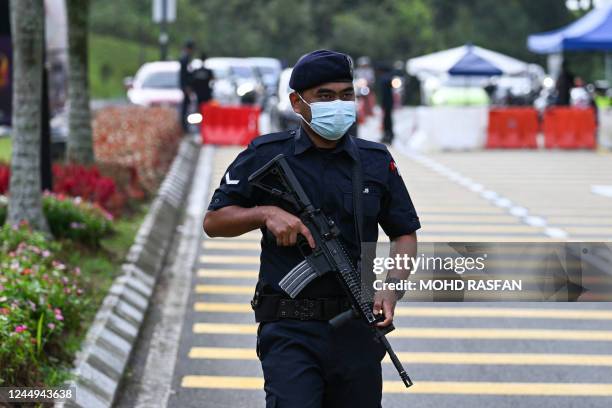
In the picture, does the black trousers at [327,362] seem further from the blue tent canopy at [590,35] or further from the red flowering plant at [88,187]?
the blue tent canopy at [590,35]

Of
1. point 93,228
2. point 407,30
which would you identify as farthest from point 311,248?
point 407,30

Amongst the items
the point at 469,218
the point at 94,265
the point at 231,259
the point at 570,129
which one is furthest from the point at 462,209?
the point at 570,129

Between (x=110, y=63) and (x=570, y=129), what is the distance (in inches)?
1346

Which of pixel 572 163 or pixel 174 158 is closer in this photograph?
pixel 174 158

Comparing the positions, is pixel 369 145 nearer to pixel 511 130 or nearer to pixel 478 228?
pixel 478 228

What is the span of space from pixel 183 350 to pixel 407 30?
5997cm

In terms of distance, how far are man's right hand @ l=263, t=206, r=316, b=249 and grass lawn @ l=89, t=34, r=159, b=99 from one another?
52117 millimetres

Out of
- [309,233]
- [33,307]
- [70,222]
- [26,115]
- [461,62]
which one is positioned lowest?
[70,222]

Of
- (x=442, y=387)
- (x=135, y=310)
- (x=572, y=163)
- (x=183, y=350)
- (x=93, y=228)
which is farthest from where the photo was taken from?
(x=572, y=163)

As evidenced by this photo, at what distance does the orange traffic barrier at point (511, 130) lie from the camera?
87.5 feet

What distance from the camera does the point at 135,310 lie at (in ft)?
32.1

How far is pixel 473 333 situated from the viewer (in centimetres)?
956

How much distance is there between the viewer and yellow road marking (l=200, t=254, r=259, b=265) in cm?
1256

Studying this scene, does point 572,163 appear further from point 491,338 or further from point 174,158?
point 491,338
